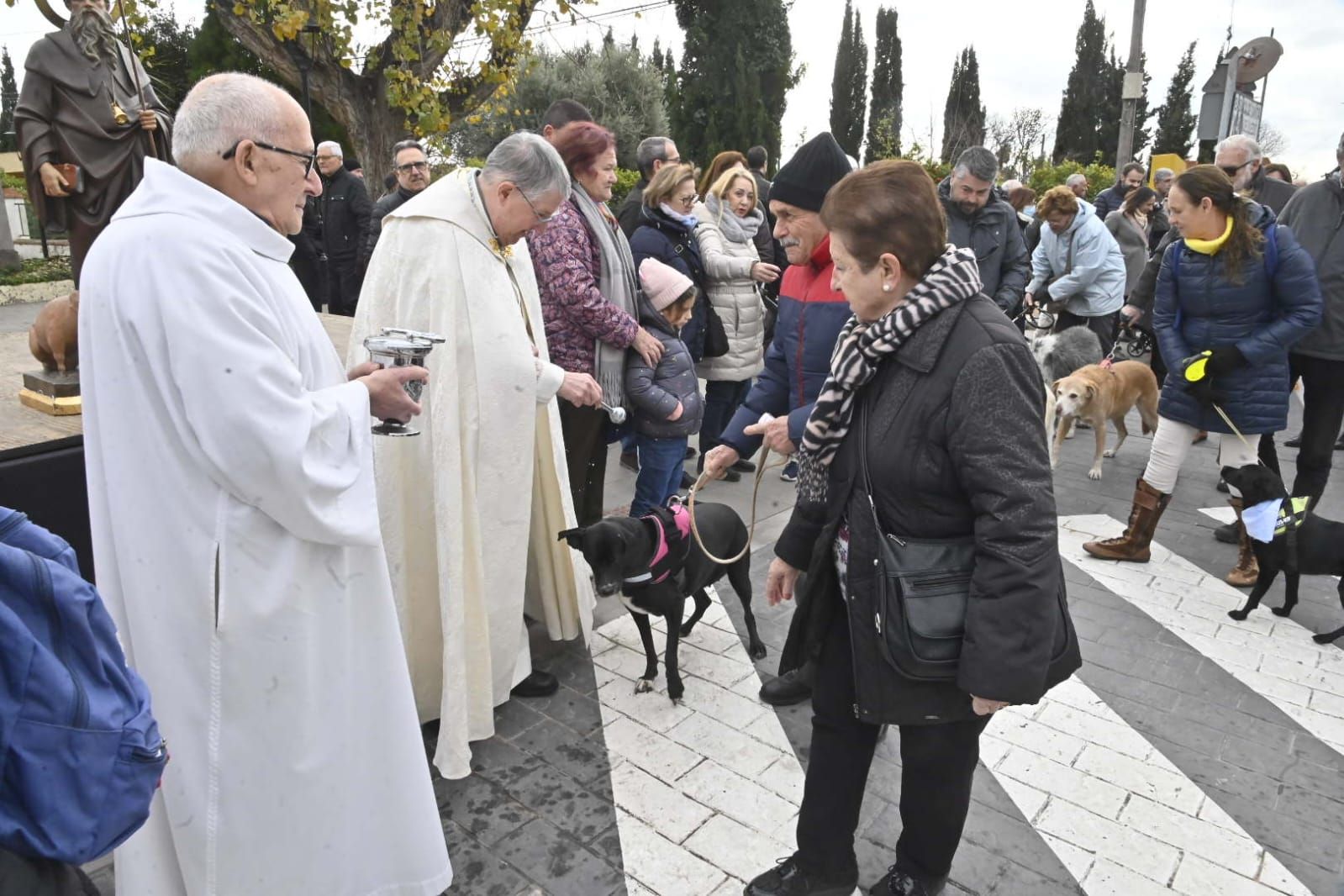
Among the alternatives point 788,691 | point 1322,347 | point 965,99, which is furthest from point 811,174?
point 965,99

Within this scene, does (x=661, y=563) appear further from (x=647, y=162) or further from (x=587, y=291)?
(x=647, y=162)

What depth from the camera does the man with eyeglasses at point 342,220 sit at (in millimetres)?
8617

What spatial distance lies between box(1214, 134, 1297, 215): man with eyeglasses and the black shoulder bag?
16.7 ft

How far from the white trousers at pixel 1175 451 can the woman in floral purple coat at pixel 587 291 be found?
280 centimetres

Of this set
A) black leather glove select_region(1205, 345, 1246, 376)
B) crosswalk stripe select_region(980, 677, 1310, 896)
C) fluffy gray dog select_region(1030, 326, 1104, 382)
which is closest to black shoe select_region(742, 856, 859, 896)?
crosswalk stripe select_region(980, 677, 1310, 896)

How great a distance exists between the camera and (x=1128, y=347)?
9.52 metres

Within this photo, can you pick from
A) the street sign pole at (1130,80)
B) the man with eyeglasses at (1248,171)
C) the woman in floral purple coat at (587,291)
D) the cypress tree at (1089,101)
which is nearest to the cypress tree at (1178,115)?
the cypress tree at (1089,101)

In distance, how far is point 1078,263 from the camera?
7645 millimetres

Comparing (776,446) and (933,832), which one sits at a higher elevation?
(776,446)

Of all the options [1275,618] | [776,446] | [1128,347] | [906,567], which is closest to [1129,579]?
[1275,618]

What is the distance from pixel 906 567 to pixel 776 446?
849mm

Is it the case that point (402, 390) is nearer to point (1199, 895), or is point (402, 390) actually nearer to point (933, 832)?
point (933, 832)

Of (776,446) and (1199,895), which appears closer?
(1199,895)

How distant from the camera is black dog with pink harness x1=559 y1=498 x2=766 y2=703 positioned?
330 centimetres
